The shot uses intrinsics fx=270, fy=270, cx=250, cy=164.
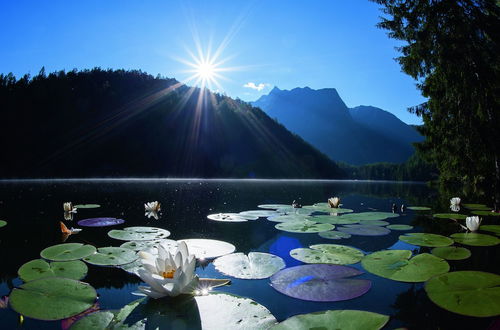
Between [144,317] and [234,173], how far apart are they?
68.1 metres

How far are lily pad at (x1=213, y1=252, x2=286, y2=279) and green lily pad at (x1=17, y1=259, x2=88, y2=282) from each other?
132 cm

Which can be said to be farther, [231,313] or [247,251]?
[247,251]

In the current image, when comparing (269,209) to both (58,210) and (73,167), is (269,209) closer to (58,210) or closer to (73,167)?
(58,210)

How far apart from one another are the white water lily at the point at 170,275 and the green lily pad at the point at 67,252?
4.27 ft

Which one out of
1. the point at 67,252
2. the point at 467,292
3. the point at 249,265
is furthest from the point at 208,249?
the point at 467,292

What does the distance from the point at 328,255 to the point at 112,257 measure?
249 cm

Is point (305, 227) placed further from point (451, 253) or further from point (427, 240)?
point (451, 253)

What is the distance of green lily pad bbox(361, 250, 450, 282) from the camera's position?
259cm

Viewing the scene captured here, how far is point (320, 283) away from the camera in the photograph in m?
2.39

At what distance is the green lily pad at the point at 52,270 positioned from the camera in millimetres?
2375

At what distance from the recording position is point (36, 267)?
2.53m

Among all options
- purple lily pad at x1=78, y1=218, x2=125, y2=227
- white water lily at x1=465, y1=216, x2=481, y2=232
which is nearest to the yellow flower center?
purple lily pad at x1=78, y1=218, x2=125, y2=227

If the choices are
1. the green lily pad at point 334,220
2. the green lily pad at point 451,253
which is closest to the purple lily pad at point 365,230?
the green lily pad at point 334,220

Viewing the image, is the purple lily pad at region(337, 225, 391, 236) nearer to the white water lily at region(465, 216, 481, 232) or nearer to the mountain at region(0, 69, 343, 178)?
the white water lily at region(465, 216, 481, 232)
